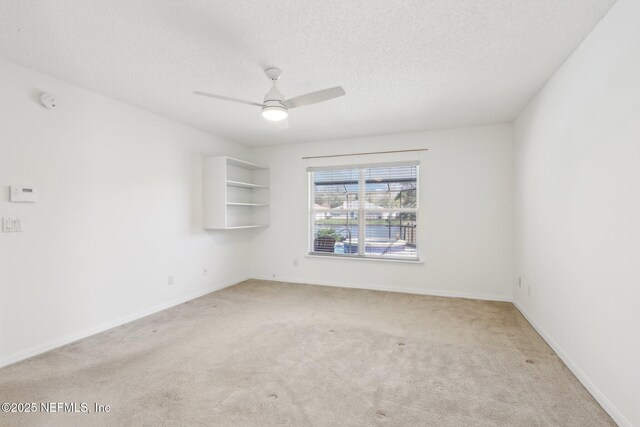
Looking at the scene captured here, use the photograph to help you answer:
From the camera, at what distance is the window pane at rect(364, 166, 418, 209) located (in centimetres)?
477

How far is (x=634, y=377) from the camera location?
1644 mm

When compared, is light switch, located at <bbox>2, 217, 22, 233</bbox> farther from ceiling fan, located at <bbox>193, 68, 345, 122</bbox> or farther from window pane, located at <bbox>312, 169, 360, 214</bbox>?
window pane, located at <bbox>312, 169, 360, 214</bbox>

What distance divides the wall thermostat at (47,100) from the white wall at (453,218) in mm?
3389

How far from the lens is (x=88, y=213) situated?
308cm

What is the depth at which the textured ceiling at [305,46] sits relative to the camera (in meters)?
1.87

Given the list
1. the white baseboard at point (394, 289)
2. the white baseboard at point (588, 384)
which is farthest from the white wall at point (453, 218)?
the white baseboard at point (588, 384)

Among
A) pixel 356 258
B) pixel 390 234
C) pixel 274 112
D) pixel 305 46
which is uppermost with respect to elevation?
pixel 305 46

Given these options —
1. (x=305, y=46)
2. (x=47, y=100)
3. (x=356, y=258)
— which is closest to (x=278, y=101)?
(x=305, y=46)

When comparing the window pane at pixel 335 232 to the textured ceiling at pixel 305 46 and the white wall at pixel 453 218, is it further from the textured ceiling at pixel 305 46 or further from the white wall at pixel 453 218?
the textured ceiling at pixel 305 46

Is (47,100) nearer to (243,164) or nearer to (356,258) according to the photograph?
(243,164)

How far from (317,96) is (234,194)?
10.5 feet

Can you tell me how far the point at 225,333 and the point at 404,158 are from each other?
11.5 feet

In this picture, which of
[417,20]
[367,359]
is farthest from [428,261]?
[417,20]

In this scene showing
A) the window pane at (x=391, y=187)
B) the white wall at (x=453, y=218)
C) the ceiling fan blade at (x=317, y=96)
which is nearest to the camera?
the ceiling fan blade at (x=317, y=96)
